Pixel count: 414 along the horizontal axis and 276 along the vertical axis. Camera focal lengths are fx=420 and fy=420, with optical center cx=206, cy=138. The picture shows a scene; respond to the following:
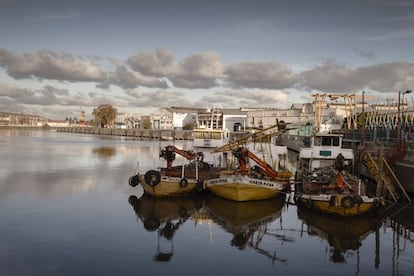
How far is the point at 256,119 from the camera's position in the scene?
506ft

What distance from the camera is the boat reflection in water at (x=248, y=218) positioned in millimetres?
20328

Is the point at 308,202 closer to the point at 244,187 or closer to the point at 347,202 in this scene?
the point at 347,202

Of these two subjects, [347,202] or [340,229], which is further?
[347,202]

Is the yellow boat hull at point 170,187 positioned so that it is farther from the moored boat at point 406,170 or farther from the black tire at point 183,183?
the moored boat at point 406,170

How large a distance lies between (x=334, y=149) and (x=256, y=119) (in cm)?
11933

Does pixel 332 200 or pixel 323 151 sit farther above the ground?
pixel 323 151

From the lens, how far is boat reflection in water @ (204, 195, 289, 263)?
20.3 m

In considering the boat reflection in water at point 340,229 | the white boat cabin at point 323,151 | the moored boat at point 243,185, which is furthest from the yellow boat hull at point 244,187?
the white boat cabin at point 323,151

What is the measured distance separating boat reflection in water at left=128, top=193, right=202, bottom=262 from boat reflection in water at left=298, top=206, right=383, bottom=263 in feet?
23.4

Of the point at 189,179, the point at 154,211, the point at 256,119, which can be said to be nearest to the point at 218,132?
the point at 189,179

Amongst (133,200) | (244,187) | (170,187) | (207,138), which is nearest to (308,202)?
(244,187)

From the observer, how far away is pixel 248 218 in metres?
25.0

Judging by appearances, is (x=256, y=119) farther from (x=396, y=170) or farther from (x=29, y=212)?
(x=29, y=212)

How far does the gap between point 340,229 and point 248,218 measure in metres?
5.28
